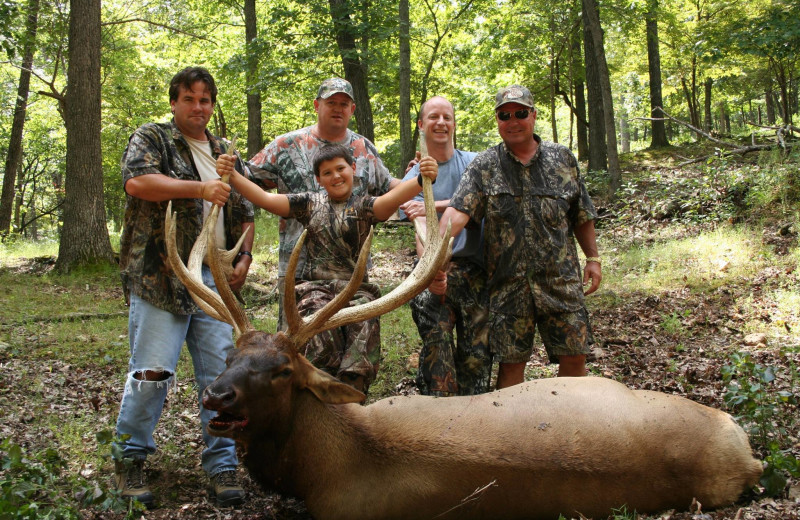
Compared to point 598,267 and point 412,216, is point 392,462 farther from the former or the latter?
point 598,267

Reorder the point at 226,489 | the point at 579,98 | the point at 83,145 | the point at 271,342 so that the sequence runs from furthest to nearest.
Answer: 1. the point at 579,98
2. the point at 83,145
3. the point at 226,489
4. the point at 271,342

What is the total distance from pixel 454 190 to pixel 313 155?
126 cm

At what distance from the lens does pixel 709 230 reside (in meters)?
11.2

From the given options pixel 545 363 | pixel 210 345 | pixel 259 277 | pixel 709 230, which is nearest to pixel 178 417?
pixel 210 345

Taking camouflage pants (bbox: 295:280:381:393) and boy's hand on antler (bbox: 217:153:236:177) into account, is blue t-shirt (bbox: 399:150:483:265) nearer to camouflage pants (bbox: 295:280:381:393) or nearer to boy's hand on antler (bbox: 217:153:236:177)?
camouflage pants (bbox: 295:280:381:393)

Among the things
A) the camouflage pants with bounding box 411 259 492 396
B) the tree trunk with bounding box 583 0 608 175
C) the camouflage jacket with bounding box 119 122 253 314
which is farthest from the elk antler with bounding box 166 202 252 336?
the tree trunk with bounding box 583 0 608 175

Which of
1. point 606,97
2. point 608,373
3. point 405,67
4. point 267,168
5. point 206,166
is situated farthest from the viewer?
point 606,97

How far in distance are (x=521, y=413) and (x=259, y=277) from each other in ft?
28.7

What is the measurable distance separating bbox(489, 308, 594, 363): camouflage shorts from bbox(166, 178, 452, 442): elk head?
97 centimetres

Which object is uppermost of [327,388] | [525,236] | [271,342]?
[525,236]

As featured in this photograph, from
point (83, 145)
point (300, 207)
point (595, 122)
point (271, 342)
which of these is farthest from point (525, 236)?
point (595, 122)

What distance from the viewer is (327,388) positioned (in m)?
3.66

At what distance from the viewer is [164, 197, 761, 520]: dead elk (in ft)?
11.1

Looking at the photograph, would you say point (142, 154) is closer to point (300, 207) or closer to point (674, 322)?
point (300, 207)
